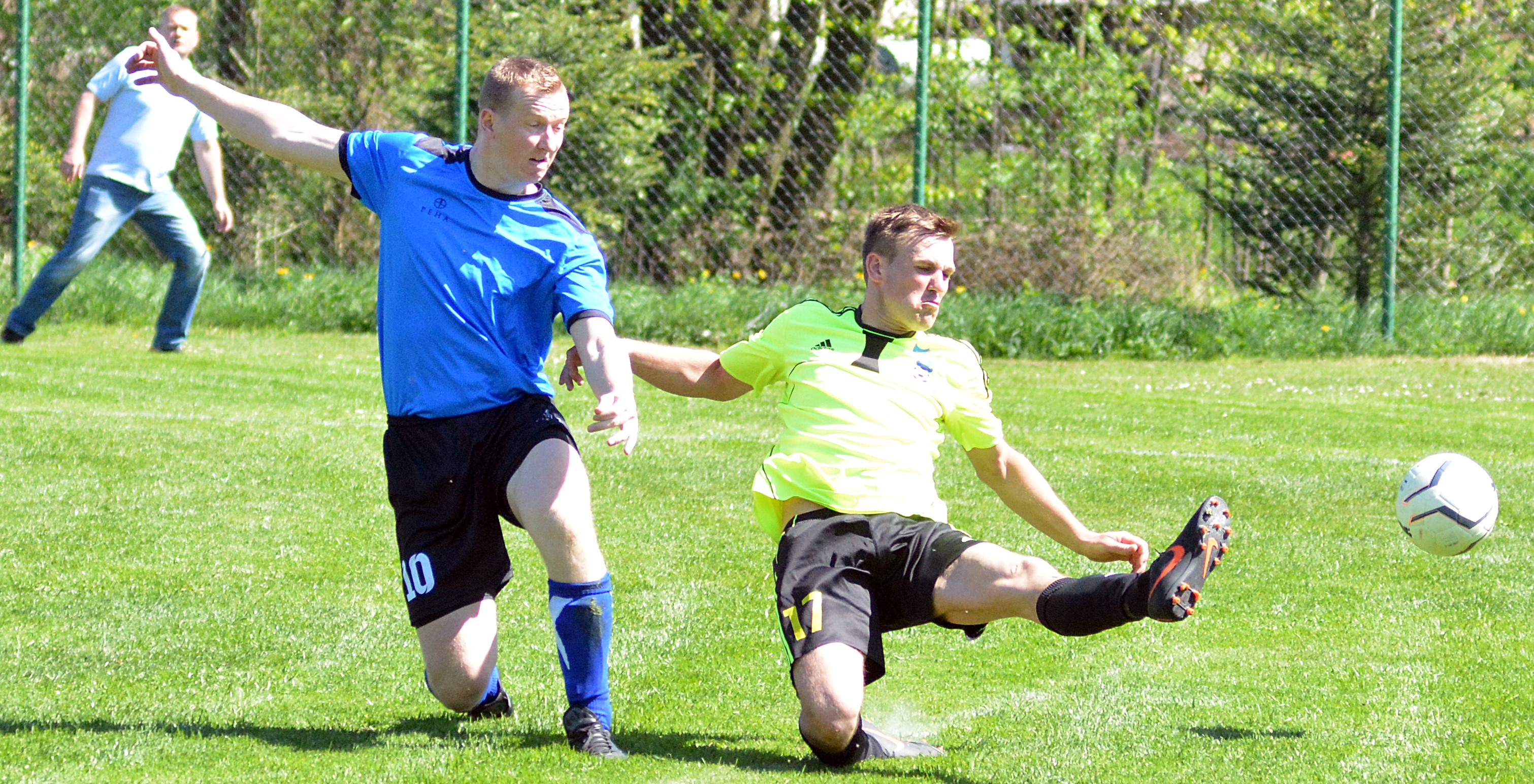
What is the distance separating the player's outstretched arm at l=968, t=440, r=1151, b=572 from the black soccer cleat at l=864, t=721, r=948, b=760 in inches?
26.2

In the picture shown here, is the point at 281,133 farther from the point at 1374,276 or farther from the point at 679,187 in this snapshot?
the point at 1374,276

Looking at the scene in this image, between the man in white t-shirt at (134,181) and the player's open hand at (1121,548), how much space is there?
708cm

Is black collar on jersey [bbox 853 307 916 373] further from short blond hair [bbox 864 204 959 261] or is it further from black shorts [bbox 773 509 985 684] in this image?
black shorts [bbox 773 509 985 684]

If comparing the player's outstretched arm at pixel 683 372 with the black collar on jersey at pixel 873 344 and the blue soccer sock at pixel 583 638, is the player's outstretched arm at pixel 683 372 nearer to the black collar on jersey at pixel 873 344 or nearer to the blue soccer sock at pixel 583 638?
the black collar on jersey at pixel 873 344

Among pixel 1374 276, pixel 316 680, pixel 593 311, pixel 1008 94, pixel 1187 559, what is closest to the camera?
pixel 1187 559

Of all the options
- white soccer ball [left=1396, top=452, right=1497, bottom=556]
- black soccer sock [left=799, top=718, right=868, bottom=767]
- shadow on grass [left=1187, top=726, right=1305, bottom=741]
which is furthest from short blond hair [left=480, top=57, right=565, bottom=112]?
white soccer ball [left=1396, top=452, right=1497, bottom=556]

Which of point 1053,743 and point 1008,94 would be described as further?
point 1008,94

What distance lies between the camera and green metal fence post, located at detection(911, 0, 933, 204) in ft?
38.8

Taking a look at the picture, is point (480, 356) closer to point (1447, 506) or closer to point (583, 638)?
point (583, 638)

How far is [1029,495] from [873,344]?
601 millimetres

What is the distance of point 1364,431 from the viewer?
8.72m

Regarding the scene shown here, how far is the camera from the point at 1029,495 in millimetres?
4406

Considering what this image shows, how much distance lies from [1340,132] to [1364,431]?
4.09 meters

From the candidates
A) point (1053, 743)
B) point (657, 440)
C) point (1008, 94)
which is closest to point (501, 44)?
point (1008, 94)
